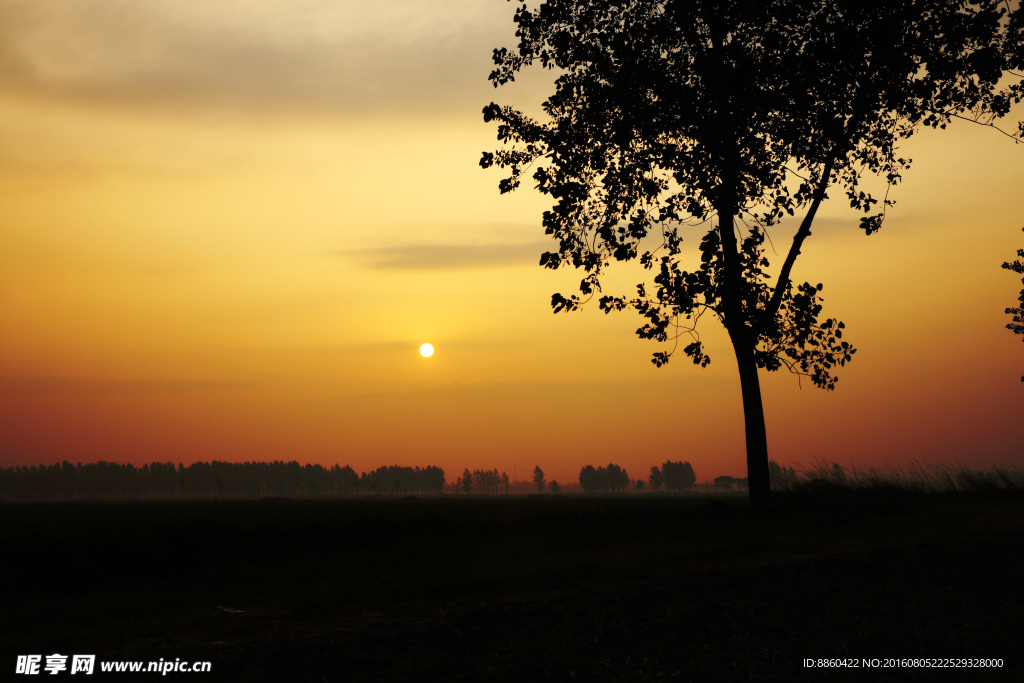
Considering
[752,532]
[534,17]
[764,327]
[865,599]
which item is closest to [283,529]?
[752,532]

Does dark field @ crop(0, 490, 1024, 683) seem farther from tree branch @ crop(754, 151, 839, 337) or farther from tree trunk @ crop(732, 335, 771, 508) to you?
tree branch @ crop(754, 151, 839, 337)

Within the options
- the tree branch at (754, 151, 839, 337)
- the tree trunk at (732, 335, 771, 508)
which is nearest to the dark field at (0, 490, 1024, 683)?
the tree trunk at (732, 335, 771, 508)

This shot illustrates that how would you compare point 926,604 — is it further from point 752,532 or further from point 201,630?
point 201,630

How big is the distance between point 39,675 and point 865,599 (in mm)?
10472

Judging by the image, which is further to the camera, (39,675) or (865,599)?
(865,599)

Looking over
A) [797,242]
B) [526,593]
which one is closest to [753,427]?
[797,242]

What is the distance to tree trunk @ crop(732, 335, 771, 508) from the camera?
24.2 metres

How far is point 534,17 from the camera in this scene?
24.5 m

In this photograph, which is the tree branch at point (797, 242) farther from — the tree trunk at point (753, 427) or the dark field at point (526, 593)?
the dark field at point (526, 593)

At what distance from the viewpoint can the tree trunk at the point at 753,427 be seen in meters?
24.2

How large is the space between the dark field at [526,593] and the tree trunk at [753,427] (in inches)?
103

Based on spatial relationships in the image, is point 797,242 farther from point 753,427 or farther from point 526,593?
point 526,593

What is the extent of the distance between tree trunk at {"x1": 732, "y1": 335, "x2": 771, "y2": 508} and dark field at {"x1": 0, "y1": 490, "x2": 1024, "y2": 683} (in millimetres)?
2615

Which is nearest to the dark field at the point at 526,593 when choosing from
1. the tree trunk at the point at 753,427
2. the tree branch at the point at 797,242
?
the tree trunk at the point at 753,427
